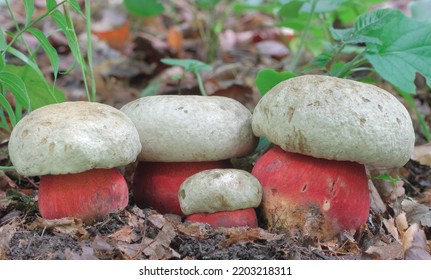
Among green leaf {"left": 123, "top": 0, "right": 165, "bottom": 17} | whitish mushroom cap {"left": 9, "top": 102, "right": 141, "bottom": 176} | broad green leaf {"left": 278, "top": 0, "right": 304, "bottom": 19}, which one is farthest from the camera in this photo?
green leaf {"left": 123, "top": 0, "right": 165, "bottom": 17}

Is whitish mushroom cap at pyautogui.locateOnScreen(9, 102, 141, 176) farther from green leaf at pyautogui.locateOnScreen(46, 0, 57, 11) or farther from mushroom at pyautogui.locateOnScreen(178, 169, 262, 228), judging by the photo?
green leaf at pyautogui.locateOnScreen(46, 0, 57, 11)

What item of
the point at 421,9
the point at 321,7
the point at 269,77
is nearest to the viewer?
the point at 269,77

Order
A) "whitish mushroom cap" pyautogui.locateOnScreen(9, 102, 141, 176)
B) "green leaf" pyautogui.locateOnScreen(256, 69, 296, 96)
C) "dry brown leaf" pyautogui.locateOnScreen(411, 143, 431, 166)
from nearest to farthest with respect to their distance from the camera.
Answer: "whitish mushroom cap" pyautogui.locateOnScreen(9, 102, 141, 176)
"green leaf" pyautogui.locateOnScreen(256, 69, 296, 96)
"dry brown leaf" pyautogui.locateOnScreen(411, 143, 431, 166)

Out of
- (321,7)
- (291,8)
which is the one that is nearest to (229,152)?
(291,8)

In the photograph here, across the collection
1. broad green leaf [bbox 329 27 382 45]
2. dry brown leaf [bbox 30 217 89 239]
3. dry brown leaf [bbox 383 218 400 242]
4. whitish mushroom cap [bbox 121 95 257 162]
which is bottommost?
dry brown leaf [bbox 383 218 400 242]

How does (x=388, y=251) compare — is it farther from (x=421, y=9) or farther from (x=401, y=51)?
(x=421, y=9)

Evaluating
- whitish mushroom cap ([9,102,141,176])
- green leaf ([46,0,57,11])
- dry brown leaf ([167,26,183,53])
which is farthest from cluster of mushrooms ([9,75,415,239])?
dry brown leaf ([167,26,183,53])

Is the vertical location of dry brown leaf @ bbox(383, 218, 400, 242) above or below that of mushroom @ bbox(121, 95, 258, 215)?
Result: below
